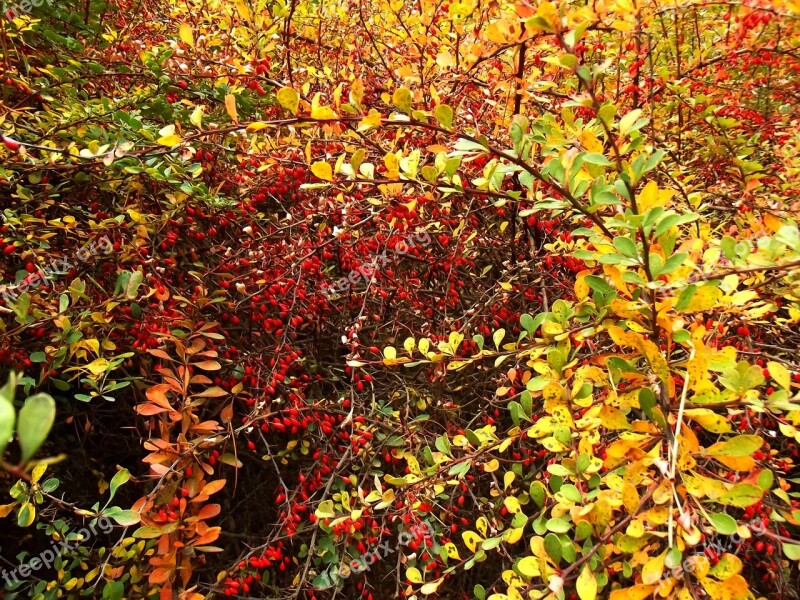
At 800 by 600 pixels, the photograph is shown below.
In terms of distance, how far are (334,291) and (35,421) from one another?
4.87 ft

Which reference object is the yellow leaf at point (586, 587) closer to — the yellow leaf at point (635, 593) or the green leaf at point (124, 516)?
the yellow leaf at point (635, 593)

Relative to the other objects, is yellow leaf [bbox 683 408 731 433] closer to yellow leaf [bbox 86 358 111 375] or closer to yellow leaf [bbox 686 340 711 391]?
A: yellow leaf [bbox 686 340 711 391]

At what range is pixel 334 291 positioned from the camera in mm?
1756

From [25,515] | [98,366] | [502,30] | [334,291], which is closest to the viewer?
[502,30]

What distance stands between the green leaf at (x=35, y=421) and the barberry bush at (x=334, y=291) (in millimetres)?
710

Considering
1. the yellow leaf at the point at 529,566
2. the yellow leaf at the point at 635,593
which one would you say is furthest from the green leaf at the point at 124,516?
the yellow leaf at the point at 635,593

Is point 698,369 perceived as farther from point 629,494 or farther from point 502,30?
point 502,30

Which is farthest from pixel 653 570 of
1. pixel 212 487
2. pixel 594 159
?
pixel 212 487

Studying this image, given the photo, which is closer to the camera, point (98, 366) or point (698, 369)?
point (698, 369)

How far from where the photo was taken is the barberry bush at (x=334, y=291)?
1180mm

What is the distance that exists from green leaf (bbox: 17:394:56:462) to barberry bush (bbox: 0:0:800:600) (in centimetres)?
71

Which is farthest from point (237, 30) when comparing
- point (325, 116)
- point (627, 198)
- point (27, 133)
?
point (627, 198)

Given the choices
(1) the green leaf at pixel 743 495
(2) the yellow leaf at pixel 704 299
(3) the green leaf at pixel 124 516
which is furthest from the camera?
(3) the green leaf at pixel 124 516

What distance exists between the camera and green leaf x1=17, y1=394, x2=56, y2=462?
26 cm
